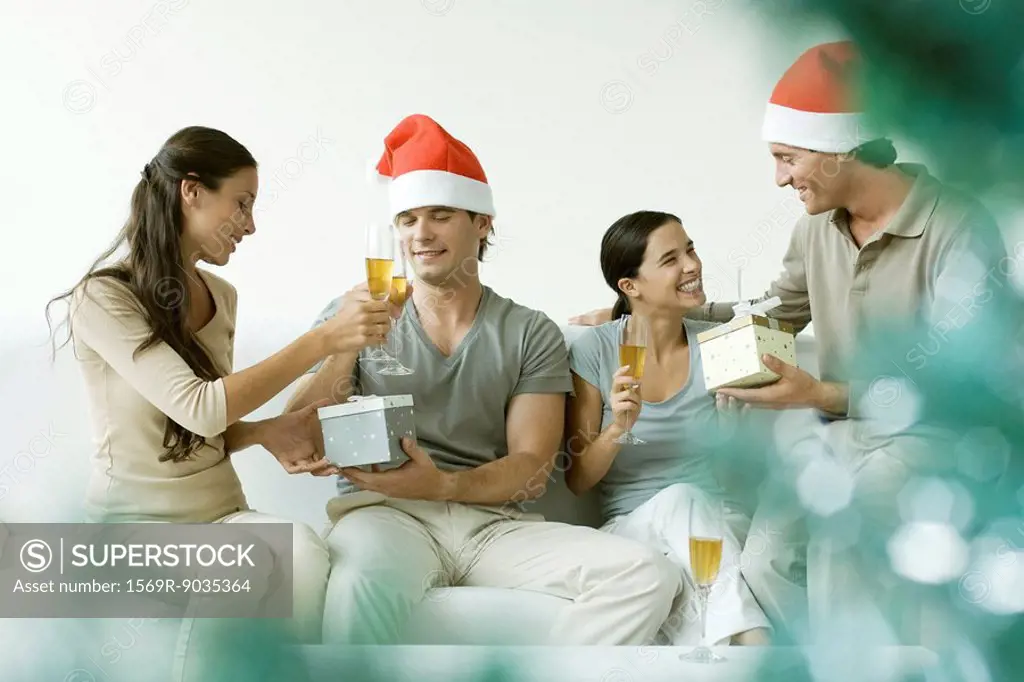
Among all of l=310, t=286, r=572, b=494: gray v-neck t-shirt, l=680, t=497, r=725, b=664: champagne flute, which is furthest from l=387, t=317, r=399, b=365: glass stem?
l=680, t=497, r=725, b=664: champagne flute

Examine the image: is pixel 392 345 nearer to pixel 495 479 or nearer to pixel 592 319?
pixel 495 479

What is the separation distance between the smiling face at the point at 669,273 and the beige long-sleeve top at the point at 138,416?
2.73 feet

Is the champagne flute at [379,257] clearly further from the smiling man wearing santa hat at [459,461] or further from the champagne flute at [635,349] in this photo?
the champagne flute at [635,349]

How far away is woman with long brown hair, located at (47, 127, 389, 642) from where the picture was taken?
1.61 m

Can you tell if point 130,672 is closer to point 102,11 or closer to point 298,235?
point 298,235

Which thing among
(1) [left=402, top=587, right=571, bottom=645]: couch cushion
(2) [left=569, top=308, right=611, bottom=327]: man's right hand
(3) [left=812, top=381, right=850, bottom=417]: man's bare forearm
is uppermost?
(2) [left=569, top=308, right=611, bottom=327]: man's right hand

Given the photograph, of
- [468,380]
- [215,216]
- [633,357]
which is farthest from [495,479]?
[215,216]

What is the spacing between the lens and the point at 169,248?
169 cm

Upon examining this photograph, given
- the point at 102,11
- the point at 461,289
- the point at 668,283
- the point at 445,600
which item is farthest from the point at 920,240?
the point at 102,11

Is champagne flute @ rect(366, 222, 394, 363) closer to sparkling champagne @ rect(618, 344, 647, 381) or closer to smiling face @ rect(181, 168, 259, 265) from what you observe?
smiling face @ rect(181, 168, 259, 265)

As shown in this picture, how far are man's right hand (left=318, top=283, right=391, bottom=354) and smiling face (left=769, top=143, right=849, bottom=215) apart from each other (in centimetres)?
74

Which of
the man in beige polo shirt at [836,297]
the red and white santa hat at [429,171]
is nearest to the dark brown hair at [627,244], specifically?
the man in beige polo shirt at [836,297]

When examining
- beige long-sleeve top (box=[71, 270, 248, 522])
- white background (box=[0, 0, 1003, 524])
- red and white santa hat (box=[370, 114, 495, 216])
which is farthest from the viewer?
white background (box=[0, 0, 1003, 524])

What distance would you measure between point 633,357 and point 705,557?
1.24ft
